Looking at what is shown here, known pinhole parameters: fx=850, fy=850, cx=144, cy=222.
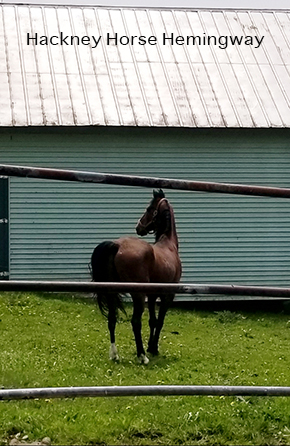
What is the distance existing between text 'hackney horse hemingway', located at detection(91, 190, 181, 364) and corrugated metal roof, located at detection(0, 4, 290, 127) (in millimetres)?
5190

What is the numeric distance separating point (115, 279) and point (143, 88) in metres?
7.52

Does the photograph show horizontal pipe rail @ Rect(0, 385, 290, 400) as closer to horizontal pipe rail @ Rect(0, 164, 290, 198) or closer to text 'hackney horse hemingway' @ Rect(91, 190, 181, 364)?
horizontal pipe rail @ Rect(0, 164, 290, 198)

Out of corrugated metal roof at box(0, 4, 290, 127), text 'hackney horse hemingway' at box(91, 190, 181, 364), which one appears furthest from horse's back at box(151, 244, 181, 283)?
corrugated metal roof at box(0, 4, 290, 127)

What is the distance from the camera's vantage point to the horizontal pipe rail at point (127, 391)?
4234 mm

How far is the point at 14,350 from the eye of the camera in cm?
→ 935

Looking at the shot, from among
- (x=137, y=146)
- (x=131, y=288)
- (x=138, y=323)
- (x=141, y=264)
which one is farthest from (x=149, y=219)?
(x=131, y=288)

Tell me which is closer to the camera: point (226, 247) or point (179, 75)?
point (226, 247)

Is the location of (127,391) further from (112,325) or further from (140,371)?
(112,325)

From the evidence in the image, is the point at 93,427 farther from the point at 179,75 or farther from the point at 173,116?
the point at 179,75

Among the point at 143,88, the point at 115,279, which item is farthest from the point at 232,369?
the point at 143,88

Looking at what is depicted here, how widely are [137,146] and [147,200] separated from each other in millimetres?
1017

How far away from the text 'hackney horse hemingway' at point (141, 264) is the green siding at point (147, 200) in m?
4.92

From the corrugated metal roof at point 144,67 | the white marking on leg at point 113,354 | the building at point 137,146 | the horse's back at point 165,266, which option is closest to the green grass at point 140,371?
the white marking on leg at point 113,354

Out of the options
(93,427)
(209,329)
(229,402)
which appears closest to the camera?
(93,427)
